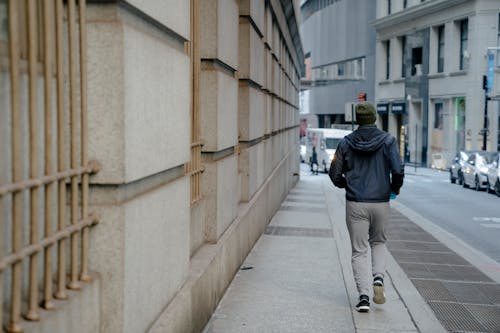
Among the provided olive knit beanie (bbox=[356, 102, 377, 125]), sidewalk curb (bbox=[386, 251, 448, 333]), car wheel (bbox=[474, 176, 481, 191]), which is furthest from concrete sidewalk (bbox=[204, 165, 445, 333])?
car wheel (bbox=[474, 176, 481, 191])

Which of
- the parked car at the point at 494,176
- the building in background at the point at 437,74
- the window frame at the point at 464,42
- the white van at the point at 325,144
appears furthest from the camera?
the window frame at the point at 464,42

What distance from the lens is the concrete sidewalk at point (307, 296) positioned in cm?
616

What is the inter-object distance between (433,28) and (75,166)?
48338 mm

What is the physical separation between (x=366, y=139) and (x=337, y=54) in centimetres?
6448

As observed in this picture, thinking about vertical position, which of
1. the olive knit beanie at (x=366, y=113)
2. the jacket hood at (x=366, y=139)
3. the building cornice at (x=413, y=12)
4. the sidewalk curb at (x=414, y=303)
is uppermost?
the building cornice at (x=413, y=12)

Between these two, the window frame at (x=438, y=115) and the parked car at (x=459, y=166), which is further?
the window frame at (x=438, y=115)

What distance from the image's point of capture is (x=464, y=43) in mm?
45656

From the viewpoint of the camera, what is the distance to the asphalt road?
14.6m

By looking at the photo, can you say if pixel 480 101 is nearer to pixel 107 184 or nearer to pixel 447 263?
pixel 447 263

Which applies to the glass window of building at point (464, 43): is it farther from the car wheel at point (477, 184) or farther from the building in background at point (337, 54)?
the car wheel at point (477, 184)

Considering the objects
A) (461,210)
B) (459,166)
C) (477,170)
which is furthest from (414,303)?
(459,166)

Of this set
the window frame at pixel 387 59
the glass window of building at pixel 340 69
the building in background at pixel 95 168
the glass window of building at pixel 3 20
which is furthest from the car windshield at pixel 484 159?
the glass window of building at pixel 340 69

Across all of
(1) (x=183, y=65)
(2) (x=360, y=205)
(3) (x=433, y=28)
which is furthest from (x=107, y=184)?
(3) (x=433, y=28)

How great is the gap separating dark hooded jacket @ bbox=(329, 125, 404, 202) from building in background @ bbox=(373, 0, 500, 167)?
33.7 meters
